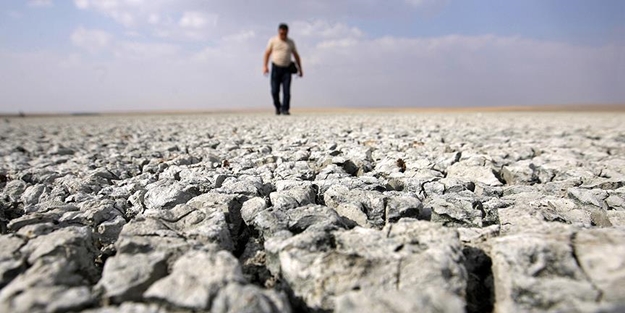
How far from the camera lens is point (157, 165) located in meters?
2.49

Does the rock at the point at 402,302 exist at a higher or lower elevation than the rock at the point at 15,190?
higher

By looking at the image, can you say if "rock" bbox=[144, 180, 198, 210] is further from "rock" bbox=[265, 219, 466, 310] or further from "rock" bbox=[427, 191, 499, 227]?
"rock" bbox=[427, 191, 499, 227]

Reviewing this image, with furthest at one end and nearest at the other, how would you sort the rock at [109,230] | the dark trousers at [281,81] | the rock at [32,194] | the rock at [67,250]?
the dark trousers at [281,81] → the rock at [32,194] → the rock at [109,230] → the rock at [67,250]

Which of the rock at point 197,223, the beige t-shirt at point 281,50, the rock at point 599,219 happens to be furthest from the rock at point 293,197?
the beige t-shirt at point 281,50

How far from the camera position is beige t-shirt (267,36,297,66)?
7.62 meters

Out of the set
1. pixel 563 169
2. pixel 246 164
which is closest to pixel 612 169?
pixel 563 169

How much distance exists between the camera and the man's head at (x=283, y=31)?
7.48 meters

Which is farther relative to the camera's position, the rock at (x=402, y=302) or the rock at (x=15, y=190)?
the rock at (x=15, y=190)

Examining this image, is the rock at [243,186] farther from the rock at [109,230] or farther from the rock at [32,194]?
the rock at [32,194]

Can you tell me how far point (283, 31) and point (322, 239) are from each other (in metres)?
7.04

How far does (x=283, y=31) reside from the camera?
7.55 metres

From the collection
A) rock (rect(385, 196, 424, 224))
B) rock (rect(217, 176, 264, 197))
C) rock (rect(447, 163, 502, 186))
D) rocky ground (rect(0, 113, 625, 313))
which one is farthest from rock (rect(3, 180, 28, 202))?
rock (rect(447, 163, 502, 186))

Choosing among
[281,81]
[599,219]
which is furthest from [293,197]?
[281,81]

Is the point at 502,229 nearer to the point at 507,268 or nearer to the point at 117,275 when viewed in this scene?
the point at 507,268
